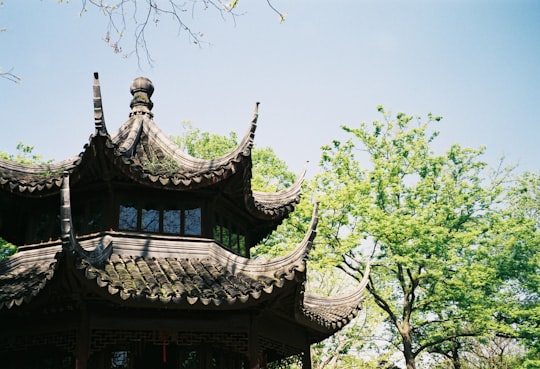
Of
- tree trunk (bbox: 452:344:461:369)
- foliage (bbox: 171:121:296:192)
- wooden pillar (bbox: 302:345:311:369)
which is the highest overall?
foliage (bbox: 171:121:296:192)

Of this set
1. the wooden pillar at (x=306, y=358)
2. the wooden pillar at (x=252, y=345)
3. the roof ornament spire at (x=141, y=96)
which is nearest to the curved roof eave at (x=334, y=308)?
the wooden pillar at (x=306, y=358)

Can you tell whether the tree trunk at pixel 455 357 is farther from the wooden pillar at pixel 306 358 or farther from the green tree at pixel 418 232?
the wooden pillar at pixel 306 358

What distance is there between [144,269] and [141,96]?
14.9 ft

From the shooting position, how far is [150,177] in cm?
854

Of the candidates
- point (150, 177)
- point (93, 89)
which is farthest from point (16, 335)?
point (93, 89)

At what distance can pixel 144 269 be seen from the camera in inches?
315

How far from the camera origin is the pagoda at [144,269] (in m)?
7.21

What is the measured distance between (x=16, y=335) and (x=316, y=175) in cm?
1583

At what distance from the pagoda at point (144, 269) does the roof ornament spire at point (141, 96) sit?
1.61ft

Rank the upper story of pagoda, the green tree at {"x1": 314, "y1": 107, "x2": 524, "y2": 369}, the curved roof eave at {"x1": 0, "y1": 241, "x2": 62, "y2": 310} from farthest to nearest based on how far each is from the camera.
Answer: the green tree at {"x1": 314, "y1": 107, "x2": 524, "y2": 369} → the upper story of pagoda → the curved roof eave at {"x1": 0, "y1": 241, "x2": 62, "y2": 310}

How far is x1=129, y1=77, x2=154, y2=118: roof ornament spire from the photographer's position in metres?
11.0

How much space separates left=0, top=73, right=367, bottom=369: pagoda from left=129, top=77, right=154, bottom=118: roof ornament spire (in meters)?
0.49

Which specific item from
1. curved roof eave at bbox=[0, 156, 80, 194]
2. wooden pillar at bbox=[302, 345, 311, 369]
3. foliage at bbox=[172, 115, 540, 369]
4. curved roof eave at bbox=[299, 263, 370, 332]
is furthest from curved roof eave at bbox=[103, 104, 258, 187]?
foliage at bbox=[172, 115, 540, 369]

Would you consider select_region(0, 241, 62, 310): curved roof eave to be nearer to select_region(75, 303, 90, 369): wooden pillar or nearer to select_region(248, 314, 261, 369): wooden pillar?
select_region(75, 303, 90, 369): wooden pillar
